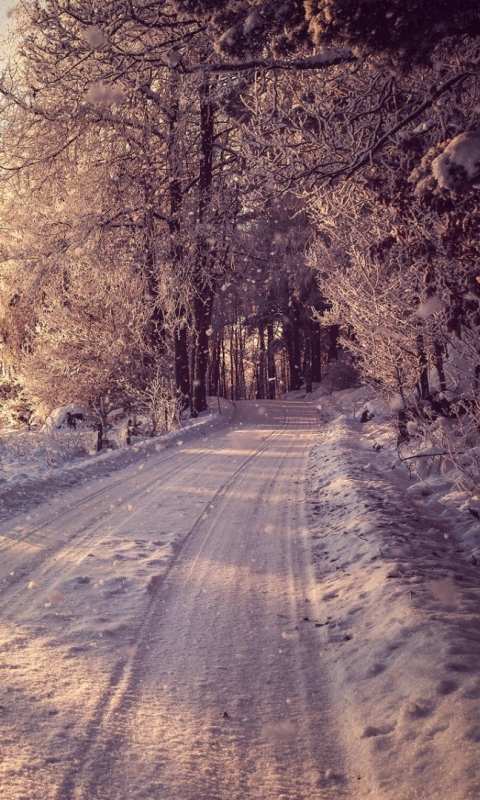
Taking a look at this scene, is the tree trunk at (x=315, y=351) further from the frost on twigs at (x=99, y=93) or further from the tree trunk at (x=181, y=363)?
the frost on twigs at (x=99, y=93)

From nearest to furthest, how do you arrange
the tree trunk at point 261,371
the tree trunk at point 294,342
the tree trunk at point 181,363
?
the tree trunk at point 181,363, the tree trunk at point 294,342, the tree trunk at point 261,371

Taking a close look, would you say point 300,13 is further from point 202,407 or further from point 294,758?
point 202,407

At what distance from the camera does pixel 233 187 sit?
2014 centimetres

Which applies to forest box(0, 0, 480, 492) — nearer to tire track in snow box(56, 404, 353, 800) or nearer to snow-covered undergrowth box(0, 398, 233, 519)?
snow-covered undergrowth box(0, 398, 233, 519)

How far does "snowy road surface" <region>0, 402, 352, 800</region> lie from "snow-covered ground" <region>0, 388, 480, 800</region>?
0.01 metres

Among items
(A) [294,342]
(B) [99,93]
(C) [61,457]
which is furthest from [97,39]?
(A) [294,342]

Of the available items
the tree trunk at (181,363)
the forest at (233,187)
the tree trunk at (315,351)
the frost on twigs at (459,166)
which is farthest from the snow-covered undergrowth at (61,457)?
the tree trunk at (315,351)

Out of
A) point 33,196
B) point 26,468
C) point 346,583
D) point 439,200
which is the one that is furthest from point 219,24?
point 33,196

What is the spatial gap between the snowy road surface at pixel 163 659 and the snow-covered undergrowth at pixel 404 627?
0.69 feet

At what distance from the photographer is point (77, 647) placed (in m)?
4.47

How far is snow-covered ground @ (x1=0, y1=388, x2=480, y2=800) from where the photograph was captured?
124 inches

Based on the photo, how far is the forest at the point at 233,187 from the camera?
204 inches

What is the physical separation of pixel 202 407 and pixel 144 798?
2255 cm

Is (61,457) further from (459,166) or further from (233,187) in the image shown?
(459,166)
